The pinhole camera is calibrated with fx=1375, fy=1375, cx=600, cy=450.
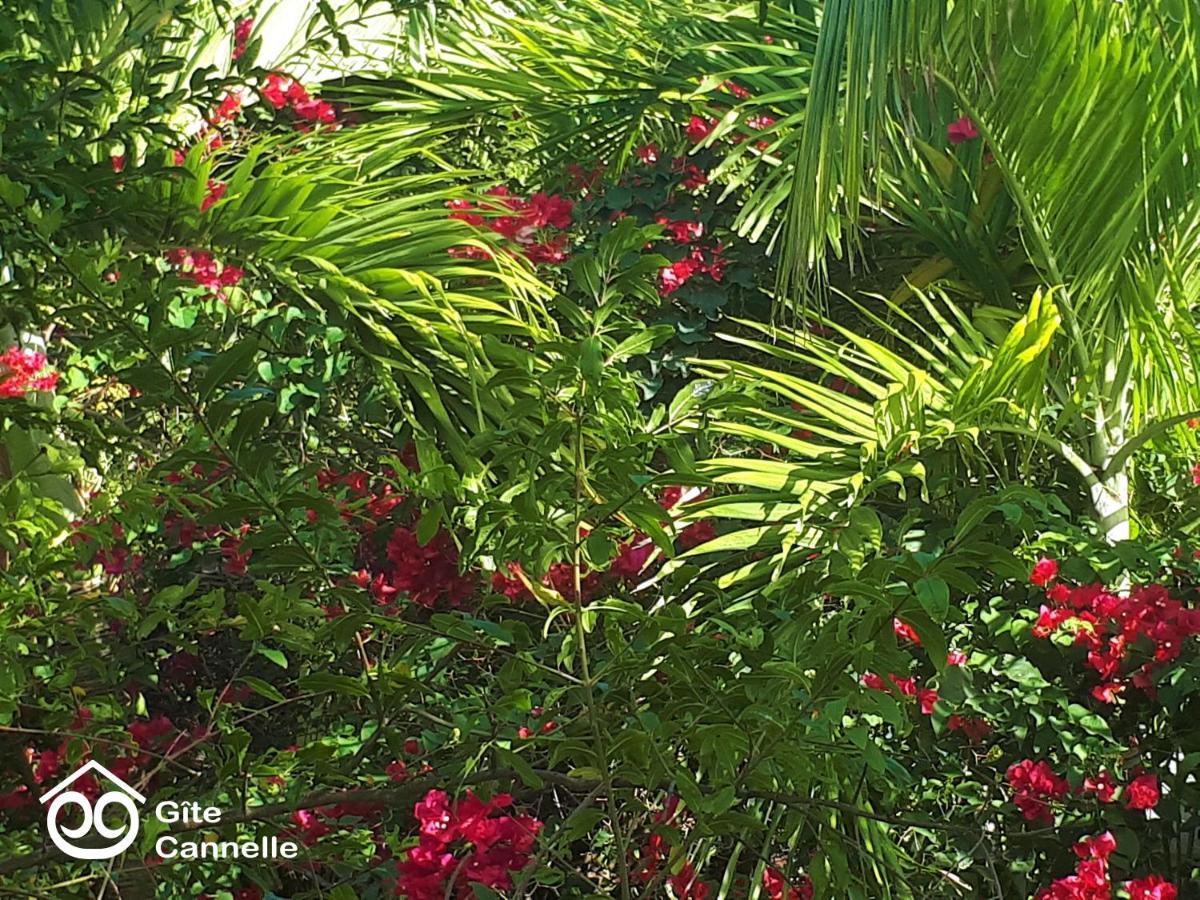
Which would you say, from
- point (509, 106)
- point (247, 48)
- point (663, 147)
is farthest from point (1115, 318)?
point (247, 48)

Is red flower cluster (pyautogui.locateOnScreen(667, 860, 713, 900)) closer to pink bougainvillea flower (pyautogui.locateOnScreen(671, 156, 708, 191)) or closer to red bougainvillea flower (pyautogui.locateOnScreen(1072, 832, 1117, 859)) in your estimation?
red bougainvillea flower (pyautogui.locateOnScreen(1072, 832, 1117, 859))

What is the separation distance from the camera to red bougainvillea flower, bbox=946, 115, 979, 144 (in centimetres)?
314

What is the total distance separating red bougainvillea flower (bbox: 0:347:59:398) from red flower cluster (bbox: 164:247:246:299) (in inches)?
12.2

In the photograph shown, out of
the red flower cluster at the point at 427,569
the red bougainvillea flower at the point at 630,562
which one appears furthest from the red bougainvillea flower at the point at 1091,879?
the red flower cluster at the point at 427,569

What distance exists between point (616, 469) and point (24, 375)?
3.99ft

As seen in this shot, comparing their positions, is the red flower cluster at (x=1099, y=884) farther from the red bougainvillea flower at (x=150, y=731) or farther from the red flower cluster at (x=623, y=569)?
the red bougainvillea flower at (x=150, y=731)

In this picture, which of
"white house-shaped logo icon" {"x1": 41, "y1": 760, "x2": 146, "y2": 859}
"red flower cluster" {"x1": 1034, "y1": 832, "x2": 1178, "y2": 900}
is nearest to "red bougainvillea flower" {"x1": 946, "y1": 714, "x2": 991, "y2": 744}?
"red flower cluster" {"x1": 1034, "y1": 832, "x2": 1178, "y2": 900}

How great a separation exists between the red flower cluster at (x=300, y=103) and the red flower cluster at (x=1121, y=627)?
2.24 m

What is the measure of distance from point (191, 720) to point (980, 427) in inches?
69.0

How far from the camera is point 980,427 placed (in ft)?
7.80

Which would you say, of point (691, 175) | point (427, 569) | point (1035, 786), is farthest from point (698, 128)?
point (1035, 786)

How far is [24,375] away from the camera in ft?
7.06

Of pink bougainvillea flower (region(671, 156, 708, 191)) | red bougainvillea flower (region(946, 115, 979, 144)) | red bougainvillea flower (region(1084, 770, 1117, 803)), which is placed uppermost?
red bougainvillea flower (region(946, 115, 979, 144))

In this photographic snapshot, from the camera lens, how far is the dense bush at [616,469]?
1425mm
